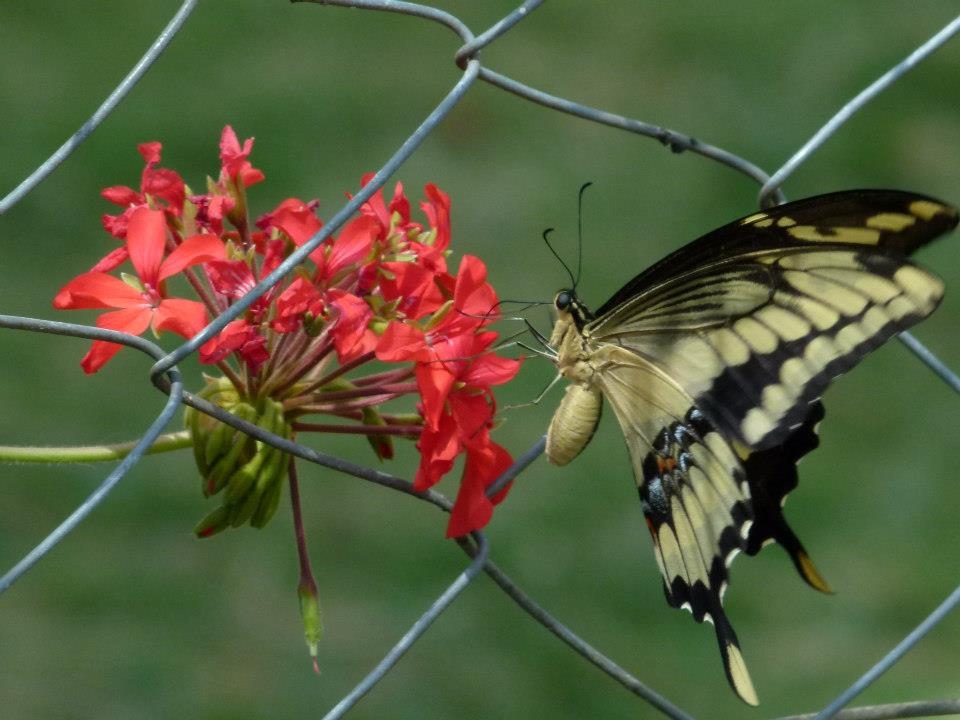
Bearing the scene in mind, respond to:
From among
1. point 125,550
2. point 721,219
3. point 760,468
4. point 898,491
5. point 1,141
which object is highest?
point 721,219

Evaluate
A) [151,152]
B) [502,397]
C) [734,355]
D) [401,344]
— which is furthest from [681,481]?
[502,397]

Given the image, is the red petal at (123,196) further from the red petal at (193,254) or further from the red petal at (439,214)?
the red petal at (439,214)

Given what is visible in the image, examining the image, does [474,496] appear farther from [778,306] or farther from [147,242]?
[778,306]

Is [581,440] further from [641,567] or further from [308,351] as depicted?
[641,567]

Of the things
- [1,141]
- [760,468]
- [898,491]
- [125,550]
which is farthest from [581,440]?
[1,141]

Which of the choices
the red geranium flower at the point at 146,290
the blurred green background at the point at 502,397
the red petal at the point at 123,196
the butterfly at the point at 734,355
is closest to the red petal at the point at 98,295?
the red geranium flower at the point at 146,290
